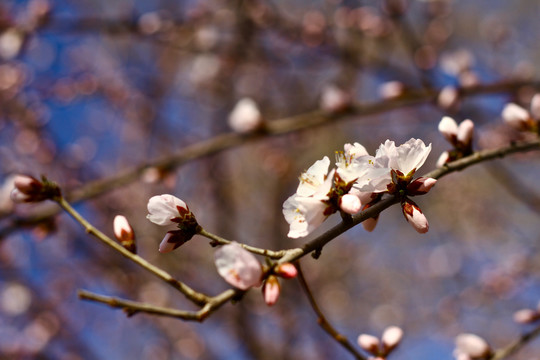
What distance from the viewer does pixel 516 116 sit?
4.30ft

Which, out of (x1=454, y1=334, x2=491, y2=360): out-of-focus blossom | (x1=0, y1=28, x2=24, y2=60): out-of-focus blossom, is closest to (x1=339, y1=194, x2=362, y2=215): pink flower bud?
(x1=454, y1=334, x2=491, y2=360): out-of-focus blossom

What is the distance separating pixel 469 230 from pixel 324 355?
351 centimetres

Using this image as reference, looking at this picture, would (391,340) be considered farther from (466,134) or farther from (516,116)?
A: (516,116)

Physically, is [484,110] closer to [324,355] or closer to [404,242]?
[324,355]

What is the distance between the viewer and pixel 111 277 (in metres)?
4.26

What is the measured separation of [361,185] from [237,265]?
1.04 ft

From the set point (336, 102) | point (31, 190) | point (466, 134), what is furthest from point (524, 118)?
point (31, 190)

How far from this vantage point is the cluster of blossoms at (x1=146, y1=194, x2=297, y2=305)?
78cm

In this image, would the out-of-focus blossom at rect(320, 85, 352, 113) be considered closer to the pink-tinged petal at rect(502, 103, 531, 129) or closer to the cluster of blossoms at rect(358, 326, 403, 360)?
the pink-tinged petal at rect(502, 103, 531, 129)

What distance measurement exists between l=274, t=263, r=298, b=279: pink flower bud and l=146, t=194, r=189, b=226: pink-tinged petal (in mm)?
260

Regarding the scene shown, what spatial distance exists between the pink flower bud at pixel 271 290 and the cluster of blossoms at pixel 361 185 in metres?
0.10

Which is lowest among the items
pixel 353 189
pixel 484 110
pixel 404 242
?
pixel 404 242

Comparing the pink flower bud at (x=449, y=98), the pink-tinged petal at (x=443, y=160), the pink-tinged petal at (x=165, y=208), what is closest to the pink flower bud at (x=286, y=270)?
the pink-tinged petal at (x=165, y=208)

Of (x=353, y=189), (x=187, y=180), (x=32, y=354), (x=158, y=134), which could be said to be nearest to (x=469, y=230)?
(x=187, y=180)
